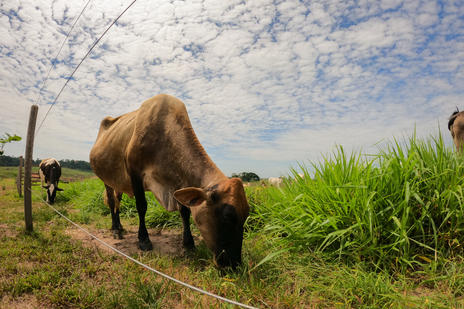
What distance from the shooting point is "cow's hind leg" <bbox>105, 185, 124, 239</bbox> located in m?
5.28

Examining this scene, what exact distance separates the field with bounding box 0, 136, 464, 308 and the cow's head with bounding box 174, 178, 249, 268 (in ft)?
0.73

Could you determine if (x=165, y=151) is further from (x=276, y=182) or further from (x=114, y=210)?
(x=276, y=182)

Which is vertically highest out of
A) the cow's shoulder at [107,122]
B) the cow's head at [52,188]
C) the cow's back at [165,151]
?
the cow's shoulder at [107,122]

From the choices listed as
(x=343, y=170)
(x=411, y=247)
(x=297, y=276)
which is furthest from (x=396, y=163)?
(x=297, y=276)

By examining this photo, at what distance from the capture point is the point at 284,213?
388 centimetres

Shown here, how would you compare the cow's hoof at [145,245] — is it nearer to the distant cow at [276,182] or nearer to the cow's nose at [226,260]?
the cow's nose at [226,260]

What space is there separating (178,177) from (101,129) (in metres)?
3.86

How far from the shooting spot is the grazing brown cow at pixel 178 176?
9.68 feet

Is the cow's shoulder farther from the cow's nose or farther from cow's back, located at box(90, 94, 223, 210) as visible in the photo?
the cow's nose

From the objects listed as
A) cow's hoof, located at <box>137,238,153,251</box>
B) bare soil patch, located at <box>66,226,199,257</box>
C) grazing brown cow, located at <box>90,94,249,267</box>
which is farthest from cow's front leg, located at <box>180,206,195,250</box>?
cow's hoof, located at <box>137,238,153,251</box>

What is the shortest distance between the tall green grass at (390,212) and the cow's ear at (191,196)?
1.22 m

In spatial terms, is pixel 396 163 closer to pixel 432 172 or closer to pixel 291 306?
pixel 432 172

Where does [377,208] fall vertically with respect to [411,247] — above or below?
above

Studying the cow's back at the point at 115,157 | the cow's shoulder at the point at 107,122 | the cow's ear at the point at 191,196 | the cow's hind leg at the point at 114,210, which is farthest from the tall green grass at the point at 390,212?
the cow's shoulder at the point at 107,122
